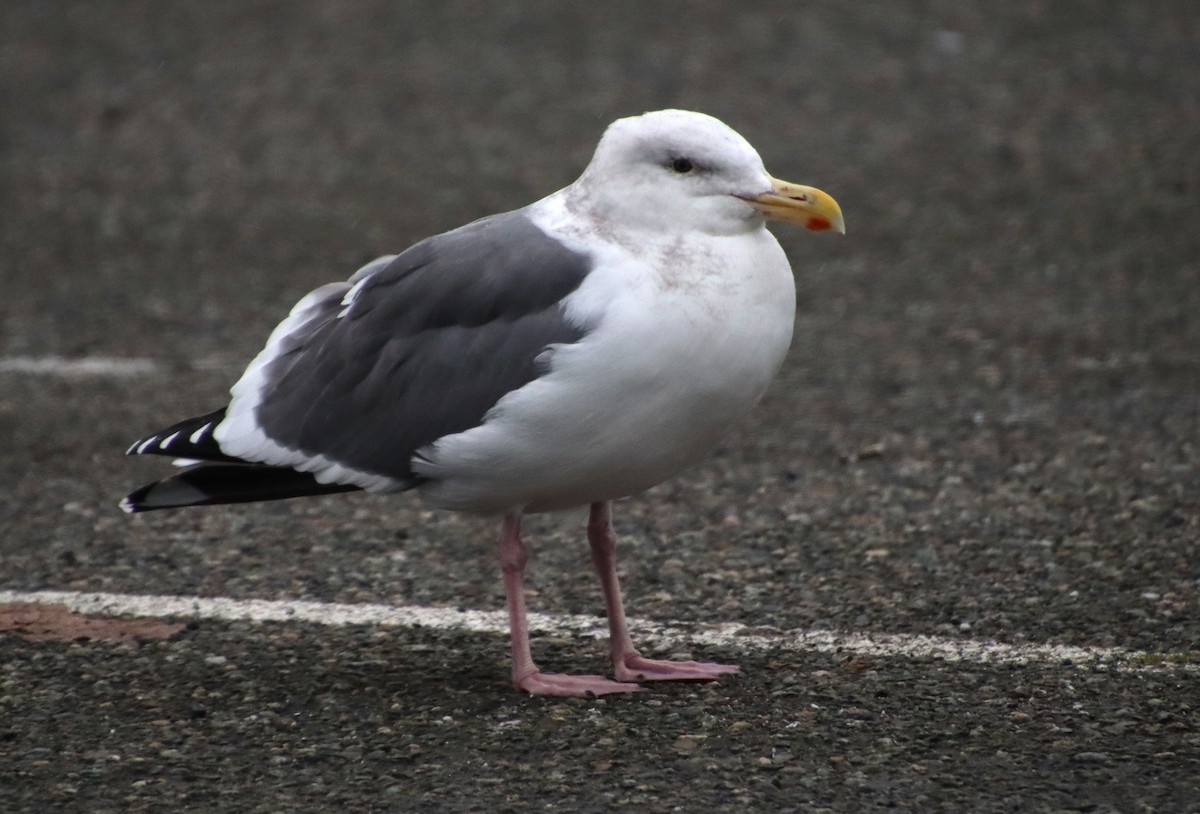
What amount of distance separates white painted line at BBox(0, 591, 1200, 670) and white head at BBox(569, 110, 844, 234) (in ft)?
3.82

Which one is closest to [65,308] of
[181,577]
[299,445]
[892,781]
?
[181,577]

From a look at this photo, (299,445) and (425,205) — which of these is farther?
(425,205)

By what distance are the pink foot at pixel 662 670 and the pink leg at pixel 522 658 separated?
0.17 feet

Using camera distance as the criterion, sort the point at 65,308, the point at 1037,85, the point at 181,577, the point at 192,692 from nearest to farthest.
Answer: the point at 192,692 → the point at 181,577 → the point at 65,308 → the point at 1037,85

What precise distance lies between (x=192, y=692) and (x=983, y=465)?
3.09 metres

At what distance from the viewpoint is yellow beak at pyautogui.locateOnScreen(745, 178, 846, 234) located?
3922mm

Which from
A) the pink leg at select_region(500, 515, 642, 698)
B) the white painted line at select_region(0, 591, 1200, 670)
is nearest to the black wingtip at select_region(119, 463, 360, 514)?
the pink leg at select_region(500, 515, 642, 698)

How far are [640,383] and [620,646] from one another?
827 mm

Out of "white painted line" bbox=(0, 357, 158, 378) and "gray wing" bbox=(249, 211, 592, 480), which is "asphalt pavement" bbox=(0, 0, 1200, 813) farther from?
"gray wing" bbox=(249, 211, 592, 480)

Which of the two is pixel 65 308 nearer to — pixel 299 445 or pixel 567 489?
pixel 299 445

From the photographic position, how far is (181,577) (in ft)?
16.7

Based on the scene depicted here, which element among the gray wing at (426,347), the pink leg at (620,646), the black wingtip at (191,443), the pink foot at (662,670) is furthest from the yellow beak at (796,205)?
the black wingtip at (191,443)

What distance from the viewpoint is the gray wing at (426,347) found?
154 inches

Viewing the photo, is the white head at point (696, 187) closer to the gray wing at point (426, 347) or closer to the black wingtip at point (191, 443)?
the gray wing at point (426, 347)
